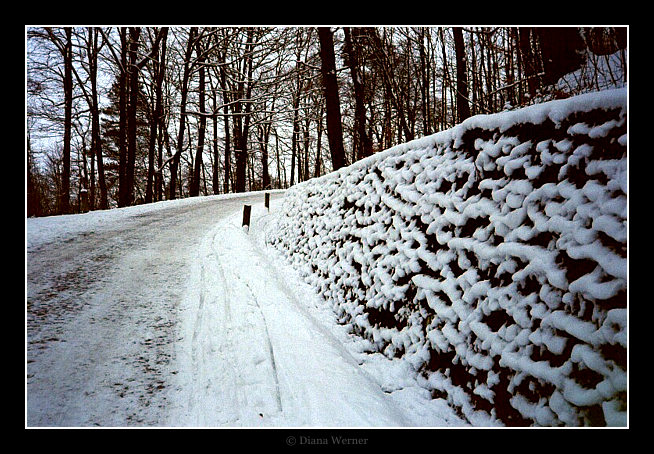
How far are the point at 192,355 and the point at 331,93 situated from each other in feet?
24.9

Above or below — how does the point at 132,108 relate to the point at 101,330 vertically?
above

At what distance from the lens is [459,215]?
260 centimetres

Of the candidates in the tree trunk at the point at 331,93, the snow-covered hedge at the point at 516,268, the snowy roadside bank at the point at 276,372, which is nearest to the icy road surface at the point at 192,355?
the snowy roadside bank at the point at 276,372

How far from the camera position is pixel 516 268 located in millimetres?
2053

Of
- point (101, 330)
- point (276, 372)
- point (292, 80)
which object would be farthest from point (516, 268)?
point (292, 80)

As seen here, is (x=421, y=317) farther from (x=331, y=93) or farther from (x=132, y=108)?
(x=132, y=108)

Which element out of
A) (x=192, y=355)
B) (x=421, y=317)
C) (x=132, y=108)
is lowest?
(x=192, y=355)

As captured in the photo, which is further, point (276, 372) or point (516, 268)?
point (276, 372)

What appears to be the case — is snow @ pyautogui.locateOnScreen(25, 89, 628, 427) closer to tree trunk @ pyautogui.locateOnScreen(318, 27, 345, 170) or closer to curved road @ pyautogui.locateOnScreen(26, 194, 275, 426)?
curved road @ pyautogui.locateOnScreen(26, 194, 275, 426)

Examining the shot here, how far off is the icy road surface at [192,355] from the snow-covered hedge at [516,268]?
37cm

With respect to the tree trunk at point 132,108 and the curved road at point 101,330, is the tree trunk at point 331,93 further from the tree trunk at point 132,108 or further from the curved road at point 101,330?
the tree trunk at point 132,108
